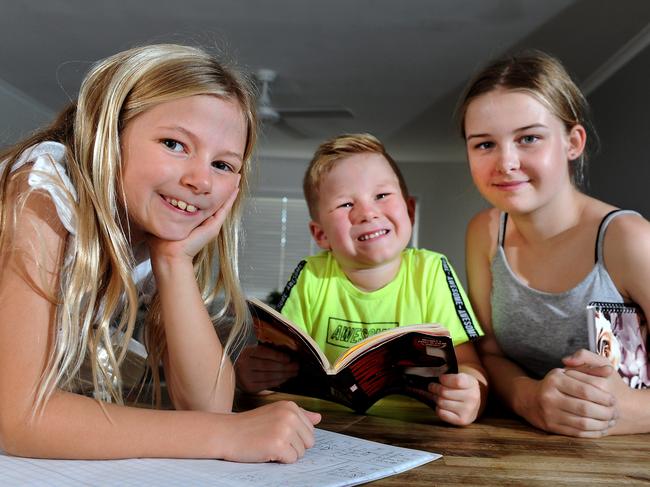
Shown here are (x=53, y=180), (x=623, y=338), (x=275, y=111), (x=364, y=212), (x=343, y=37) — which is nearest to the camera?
(x=53, y=180)

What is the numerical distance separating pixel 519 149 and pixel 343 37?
3109 millimetres

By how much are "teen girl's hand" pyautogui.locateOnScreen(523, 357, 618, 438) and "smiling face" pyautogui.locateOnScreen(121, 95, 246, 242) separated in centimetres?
56

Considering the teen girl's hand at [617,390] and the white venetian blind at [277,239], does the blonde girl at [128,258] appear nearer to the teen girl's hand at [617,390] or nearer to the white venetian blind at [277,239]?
the teen girl's hand at [617,390]

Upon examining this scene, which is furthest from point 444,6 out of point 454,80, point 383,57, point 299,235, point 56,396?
point 299,235

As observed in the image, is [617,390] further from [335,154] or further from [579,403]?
[335,154]

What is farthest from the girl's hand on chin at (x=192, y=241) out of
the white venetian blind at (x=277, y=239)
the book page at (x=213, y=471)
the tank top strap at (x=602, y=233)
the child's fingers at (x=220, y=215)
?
the white venetian blind at (x=277, y=239)

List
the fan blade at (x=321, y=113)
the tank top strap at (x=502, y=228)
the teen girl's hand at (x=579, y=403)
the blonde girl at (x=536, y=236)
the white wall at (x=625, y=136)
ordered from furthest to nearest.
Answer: the fan blade at (x=321, y=113), the white wall at (x=625, y=136), the tank top strap at (x=502, y=228), the blonde girl at (x=536, y=236), the teen girl's hand at (x=579, y=403)

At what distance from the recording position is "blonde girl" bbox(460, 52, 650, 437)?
41.1 inches

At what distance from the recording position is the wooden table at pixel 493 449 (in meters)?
0.65

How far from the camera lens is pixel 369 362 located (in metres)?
0.92

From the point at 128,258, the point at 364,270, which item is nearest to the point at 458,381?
the point at 364,270

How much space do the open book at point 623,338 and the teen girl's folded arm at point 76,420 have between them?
18.2 inches

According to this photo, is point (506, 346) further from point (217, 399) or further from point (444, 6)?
point (444, 6)

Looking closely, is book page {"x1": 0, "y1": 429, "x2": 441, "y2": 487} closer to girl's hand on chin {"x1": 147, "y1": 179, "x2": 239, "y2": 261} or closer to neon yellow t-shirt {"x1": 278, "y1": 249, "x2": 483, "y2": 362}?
girl's hand on chin {"x1": 147, "y1": 179, "x2": 239, "y2": 261}
